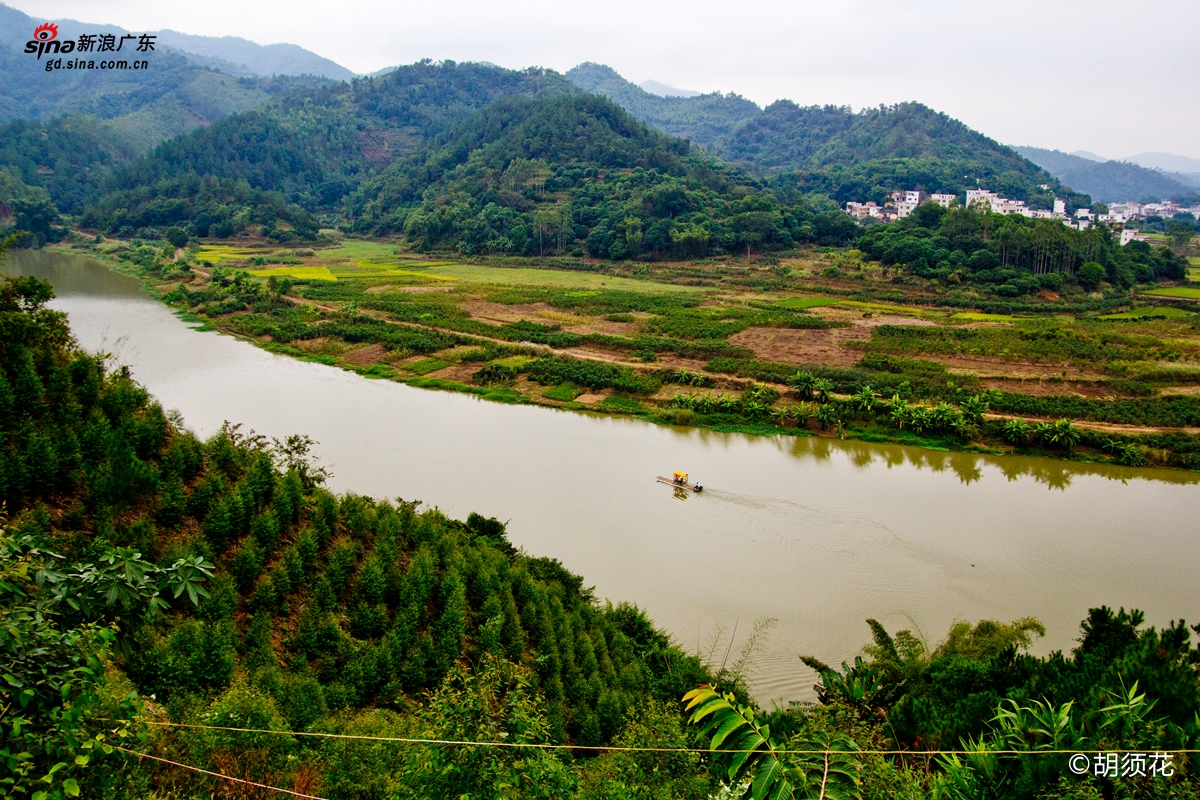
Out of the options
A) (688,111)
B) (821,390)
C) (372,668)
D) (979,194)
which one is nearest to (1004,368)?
(821,390)

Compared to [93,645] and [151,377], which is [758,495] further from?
[151,377]

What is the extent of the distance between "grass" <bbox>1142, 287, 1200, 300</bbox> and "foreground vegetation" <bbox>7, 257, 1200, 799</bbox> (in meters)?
40.6

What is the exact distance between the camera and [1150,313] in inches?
1310

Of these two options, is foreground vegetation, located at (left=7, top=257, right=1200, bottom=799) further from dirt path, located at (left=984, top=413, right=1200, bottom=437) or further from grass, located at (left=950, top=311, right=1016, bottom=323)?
grass, located at (left=950, top=311, right=1016, bottom=323)

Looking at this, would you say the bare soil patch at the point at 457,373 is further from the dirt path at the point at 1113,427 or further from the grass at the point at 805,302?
the grass at the point at 805,302

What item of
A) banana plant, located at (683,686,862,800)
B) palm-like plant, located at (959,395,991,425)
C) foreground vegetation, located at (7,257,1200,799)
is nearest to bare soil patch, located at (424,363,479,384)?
foreground vegetation, located at (7,257,1200,799)

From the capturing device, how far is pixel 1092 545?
13008mm

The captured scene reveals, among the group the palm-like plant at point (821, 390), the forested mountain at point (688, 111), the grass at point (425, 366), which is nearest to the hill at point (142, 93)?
the forested mountain at point (688, 111)

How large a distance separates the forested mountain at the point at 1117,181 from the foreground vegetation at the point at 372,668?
185184 mm

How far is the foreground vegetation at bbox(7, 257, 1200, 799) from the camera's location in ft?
12.2

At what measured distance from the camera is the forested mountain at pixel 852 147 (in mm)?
85375

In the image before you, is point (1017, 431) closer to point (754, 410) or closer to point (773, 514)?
point (754, 410)

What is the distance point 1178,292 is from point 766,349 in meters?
29.6

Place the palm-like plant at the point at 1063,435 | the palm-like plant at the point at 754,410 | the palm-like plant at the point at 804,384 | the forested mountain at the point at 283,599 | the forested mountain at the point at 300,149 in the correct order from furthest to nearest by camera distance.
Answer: the forested mountain at the point at 300,149 → the palm-like plant at the point at 804,384 → the palm-like plant at the point at 754,410 → the palm-like plant at the point at 1063,435 → the forested mountain at the point at 283,599
